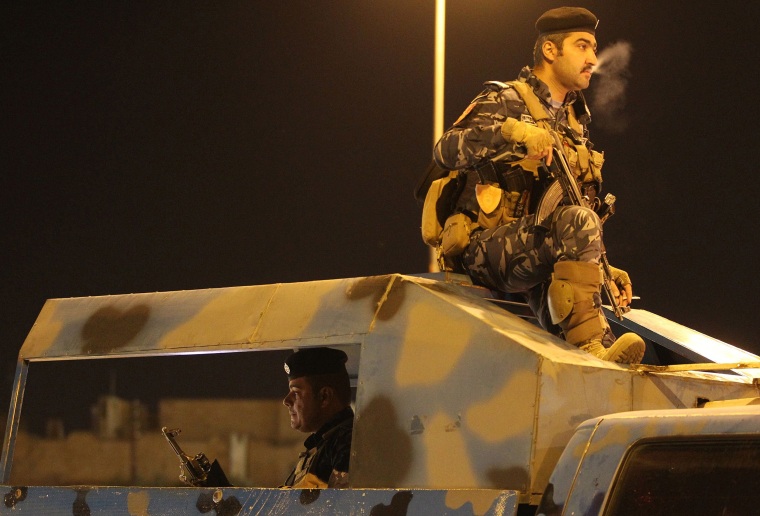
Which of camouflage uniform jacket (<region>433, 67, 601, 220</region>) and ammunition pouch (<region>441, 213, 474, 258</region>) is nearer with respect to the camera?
camouflage uniform jacket (<region>433, 67, 601, 220</region>)

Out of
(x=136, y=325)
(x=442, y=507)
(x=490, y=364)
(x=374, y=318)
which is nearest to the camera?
(x=442, y=507)

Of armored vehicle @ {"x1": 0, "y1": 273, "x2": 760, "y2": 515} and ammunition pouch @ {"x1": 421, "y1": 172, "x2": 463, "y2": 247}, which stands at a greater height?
ammunition pouch @ {"x1": 421, "y1": 172, "x2": 463, "y2": 247}

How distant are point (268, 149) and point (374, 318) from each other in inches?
341

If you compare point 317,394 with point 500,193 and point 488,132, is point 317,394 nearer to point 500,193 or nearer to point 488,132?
point 500,193

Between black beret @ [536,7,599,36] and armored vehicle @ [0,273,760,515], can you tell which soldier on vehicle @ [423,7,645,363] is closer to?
black beret @ [536,7,599,36]

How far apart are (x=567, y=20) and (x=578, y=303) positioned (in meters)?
1.29

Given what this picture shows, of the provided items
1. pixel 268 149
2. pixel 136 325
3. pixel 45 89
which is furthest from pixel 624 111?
pixel 136 325

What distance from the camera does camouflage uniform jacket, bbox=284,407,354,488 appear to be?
3.91 meters

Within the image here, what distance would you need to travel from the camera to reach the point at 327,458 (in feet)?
13.3

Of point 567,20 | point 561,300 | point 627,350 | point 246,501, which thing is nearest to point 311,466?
point 246,501

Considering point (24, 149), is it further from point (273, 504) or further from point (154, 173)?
point (273, 504)

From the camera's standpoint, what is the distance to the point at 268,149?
12.1 meters

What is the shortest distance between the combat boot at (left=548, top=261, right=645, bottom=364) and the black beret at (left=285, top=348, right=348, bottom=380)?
34.2 inches

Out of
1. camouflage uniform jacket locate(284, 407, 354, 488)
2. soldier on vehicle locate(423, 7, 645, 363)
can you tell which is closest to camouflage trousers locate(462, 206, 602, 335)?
soldier on vehicle locate(423, 7, 645, 363)
